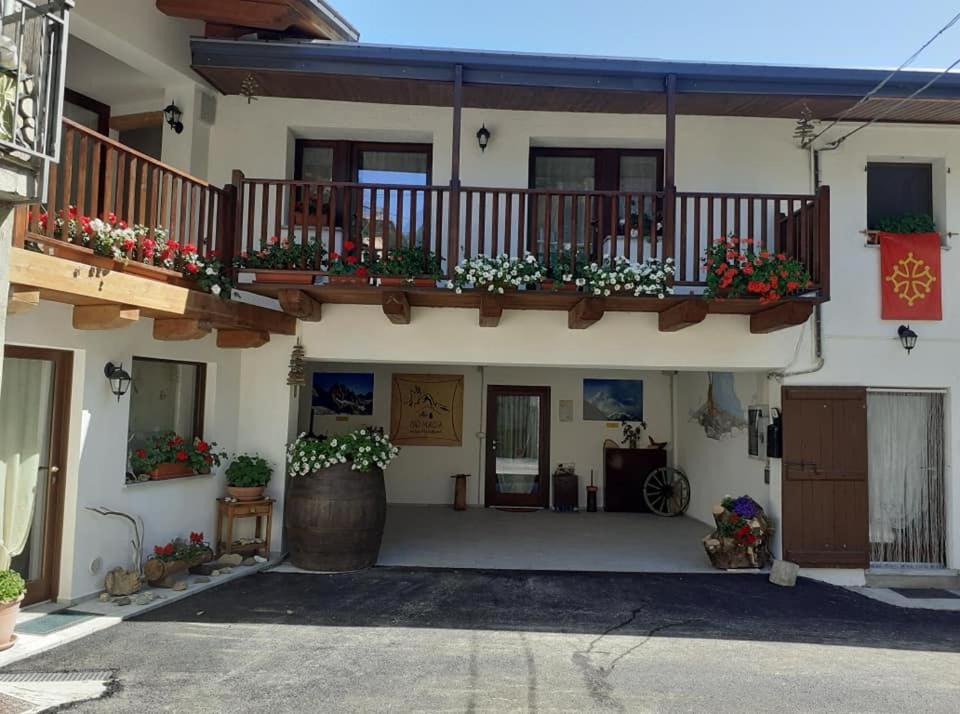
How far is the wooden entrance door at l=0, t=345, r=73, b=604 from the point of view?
4875mm

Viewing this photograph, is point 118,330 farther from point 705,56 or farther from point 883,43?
point 883,43

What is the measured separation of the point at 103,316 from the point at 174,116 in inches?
119

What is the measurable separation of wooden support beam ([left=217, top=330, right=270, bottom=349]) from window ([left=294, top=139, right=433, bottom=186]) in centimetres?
206

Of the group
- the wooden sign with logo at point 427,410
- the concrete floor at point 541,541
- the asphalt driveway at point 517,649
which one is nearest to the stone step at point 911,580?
the asphalt driveway at point 517,649

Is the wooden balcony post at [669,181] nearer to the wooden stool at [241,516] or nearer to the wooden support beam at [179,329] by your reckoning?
the wooden support beam at [179,329]

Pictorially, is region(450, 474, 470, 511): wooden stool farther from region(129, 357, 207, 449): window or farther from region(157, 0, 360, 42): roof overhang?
region(157, 0, 360, 42): roof overhang

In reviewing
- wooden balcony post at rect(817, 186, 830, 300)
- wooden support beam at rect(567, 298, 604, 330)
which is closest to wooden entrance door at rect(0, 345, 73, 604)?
wooden support beam at rect(567, 298, 604, 330)

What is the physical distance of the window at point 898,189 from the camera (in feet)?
23.7

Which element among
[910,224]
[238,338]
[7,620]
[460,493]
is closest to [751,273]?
Result: [910,224]

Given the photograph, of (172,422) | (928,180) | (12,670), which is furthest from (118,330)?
(928,180)

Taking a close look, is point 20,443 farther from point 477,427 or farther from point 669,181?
point 477,427

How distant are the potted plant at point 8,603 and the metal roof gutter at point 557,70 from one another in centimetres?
475

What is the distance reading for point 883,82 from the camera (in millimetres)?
6078

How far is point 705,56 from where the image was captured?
6.63m
